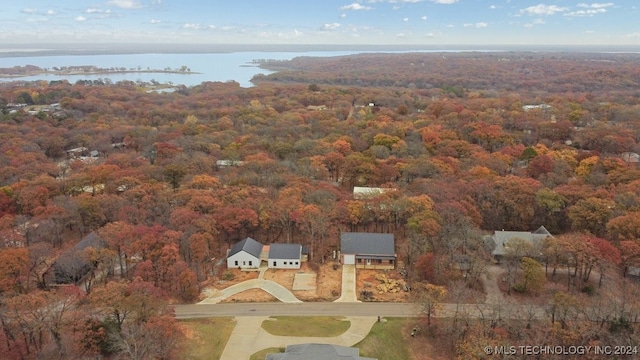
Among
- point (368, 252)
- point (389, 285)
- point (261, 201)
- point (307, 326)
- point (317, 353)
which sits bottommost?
point (307, 326)

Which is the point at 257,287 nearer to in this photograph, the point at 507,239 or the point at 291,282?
the point at 291,282

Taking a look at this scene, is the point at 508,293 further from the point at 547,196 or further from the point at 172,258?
the point at 172,258

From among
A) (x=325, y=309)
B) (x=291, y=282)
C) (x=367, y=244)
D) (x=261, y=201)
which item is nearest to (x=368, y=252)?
(x=367, y=244)

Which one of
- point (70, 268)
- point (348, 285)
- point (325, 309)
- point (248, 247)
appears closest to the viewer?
point (325, 309)

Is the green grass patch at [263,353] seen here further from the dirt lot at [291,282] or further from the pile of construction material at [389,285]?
the pile of construction material at [389,285]

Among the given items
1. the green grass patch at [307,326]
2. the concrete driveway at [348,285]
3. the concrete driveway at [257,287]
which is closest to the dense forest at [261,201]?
the concrete driveway at [257,287]

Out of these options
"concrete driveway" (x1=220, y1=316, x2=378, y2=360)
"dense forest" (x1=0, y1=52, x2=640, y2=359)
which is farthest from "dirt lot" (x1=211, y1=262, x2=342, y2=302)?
"concrete driveway" (x1=220, y1=316, x2=378, y2=360)

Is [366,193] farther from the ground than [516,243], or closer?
farther from the ground
